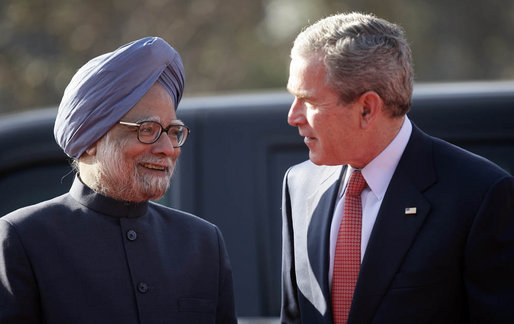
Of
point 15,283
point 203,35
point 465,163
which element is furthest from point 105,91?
point 203,35

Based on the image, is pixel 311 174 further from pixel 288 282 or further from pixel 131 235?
pixel 131 235

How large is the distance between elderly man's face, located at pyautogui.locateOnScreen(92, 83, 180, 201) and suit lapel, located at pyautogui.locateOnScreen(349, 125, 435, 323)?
2.40 feet

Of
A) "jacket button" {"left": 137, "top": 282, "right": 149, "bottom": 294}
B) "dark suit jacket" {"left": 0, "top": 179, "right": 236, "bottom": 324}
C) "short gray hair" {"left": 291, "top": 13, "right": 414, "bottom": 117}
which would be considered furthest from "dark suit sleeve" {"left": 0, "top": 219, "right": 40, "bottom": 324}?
"short gray hair" {"left": 291, "top": 13, "right": 414, "bottom": 117}

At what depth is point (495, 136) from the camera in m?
3.49

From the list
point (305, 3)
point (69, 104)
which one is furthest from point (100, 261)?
point (305, 3)

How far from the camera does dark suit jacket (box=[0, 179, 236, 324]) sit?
2520 mm

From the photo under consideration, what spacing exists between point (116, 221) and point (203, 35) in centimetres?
1111

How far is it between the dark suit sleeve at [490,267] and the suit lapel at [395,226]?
0.68 feet

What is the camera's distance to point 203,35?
1361cm

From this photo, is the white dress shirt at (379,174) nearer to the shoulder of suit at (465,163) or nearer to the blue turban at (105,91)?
the shoulder of suit at (465,163)

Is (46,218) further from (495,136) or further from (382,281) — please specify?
(495,136)

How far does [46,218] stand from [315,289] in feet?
3.06

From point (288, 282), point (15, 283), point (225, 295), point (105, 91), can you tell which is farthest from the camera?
point (288, 282)

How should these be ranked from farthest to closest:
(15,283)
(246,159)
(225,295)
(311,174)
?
(246,159) → (311,174) → (225,295) → (15,283)
